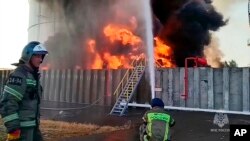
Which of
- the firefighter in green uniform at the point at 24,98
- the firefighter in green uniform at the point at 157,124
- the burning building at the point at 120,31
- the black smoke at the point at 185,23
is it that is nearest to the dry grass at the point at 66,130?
the firefighter in green uniform at the point at 157,124

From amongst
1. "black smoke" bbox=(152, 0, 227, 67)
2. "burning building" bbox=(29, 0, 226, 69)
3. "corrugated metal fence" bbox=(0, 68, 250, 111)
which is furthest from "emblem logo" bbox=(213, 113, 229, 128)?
"black smoke" bbox=(152, 0, 227, 67)

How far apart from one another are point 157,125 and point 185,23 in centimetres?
2351

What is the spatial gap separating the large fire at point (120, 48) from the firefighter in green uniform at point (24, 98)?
1771 cm

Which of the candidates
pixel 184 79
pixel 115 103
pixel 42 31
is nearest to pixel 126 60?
pixel 115 103

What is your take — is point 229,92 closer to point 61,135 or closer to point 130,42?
point 61,135

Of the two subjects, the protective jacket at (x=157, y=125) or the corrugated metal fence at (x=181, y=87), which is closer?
the protective jacket at (x=157, y=125)

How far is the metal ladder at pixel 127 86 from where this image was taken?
1492 centimetres

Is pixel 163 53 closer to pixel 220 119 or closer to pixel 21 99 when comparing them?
pixel 220 119

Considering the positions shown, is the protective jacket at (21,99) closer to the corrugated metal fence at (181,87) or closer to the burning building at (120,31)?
the corrugated metal fence at (181,87)

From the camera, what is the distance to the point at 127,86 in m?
15.8

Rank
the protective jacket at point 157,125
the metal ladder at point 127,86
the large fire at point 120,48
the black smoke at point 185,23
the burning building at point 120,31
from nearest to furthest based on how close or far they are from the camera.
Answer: the protective jacket at point 157,125 → the metal ladder at point 127,86 → the large fire at point 120,48 → the burning building at point 120,31 → the black smoke at point 185,23

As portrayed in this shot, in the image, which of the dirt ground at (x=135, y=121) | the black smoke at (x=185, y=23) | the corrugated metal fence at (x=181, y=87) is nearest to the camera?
the dirt ground at (x=135, y=121)

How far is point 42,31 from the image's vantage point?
107ft

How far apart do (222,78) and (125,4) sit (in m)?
14.0
